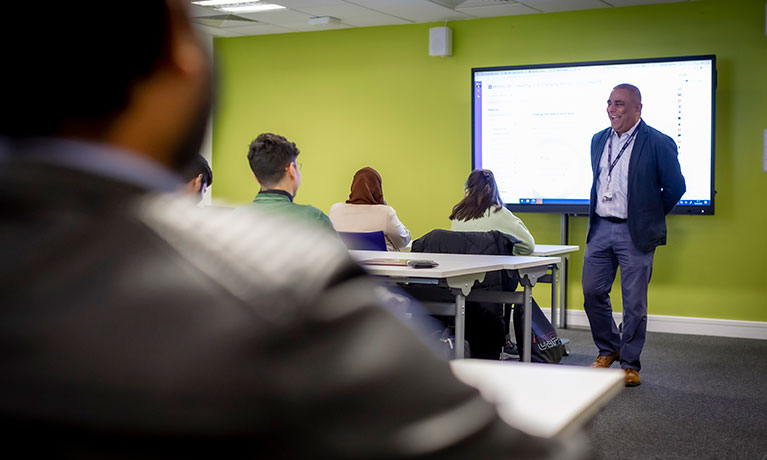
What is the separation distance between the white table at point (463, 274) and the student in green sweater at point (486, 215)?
1.40ft

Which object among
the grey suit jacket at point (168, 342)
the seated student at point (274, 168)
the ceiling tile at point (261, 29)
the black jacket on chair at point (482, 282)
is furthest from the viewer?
the ceiling tile at point (261, 29)

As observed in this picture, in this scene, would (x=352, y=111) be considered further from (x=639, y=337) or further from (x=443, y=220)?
(x=639, y=337)

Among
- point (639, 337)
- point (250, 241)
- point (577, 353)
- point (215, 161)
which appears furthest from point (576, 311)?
point (250, 241)

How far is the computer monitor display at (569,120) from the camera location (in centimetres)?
562

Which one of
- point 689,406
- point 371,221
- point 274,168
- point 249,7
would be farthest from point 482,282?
point 249,7

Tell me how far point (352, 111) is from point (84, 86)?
6.86 m

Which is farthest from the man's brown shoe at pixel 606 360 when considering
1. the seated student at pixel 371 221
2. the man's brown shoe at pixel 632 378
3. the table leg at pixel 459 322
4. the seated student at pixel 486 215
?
the seated student at pixel 371 221

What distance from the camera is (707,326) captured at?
5984 mm

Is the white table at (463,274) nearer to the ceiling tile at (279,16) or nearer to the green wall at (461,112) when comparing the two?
the green wall at (461,112)

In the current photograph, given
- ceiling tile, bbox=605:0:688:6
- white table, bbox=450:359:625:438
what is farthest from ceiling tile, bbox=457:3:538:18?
white table, bbox=450:359:625:438

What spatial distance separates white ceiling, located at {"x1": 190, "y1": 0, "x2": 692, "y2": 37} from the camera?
6.05 m

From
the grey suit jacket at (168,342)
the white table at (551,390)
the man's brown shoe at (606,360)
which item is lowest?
the man's brown shoe at (606,360)

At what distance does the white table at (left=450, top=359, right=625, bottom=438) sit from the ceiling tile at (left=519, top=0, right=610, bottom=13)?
5256 mm

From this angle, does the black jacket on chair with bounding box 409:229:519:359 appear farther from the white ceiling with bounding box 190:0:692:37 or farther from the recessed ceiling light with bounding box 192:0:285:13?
the recessed ceiling light with bounding box 192:0:285:13
